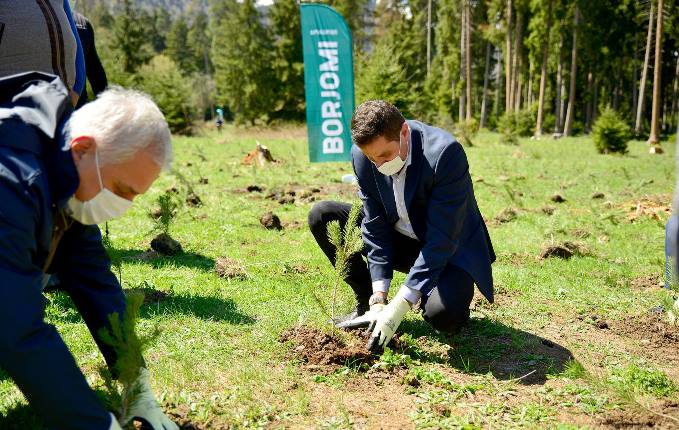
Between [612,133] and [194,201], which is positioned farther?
[612,133]

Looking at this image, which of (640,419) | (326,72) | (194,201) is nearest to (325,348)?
(640,419)

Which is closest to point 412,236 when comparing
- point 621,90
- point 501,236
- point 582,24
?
point 501,236

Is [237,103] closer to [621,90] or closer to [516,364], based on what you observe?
[621,90]

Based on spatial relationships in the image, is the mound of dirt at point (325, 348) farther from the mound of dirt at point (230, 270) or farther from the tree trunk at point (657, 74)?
the tree trunk at point (657, 74)

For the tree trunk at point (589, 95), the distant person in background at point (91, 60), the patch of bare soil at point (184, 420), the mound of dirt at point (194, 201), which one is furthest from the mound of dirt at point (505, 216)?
the tree trunk at point (589, 95)

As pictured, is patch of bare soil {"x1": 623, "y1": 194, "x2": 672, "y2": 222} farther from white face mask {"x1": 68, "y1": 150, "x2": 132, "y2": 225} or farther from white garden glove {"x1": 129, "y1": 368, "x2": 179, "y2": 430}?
white face mask {"x1": 68, "y1": 150, "x2": 132, "y2": 225}

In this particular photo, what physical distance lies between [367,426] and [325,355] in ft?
1.99

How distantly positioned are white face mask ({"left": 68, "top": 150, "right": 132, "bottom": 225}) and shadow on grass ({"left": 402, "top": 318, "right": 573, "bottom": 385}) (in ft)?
6.53

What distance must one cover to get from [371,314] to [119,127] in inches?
76.7

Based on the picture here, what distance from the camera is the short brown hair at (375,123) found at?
300 cm

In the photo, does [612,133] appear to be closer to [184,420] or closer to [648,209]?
[648,209]

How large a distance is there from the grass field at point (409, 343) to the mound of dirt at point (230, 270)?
74 mm

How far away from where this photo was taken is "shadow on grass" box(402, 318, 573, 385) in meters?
3.11

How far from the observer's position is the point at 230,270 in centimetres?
460
